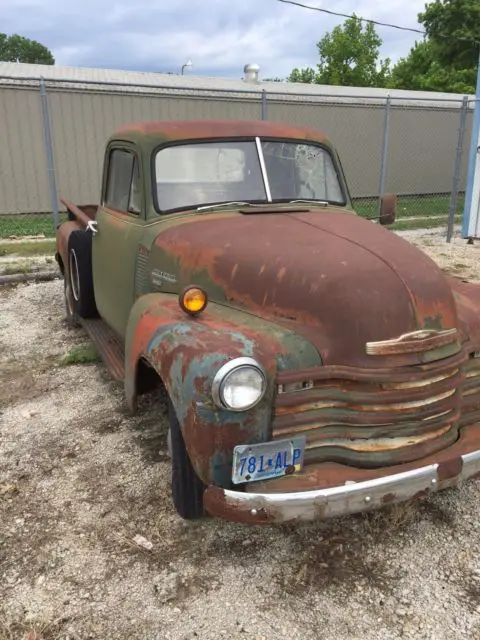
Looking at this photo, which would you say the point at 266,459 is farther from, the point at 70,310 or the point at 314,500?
the point at 70,310

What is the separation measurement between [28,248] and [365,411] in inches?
322

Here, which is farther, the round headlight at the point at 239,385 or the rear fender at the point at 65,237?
the rear fender at the point at 65,237

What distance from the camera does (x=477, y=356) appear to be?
8.80 ft

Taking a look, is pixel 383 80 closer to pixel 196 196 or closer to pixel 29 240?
pixel 29 240

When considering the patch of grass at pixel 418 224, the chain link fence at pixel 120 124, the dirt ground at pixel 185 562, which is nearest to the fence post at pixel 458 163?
the chain link fence at pixel 120 124

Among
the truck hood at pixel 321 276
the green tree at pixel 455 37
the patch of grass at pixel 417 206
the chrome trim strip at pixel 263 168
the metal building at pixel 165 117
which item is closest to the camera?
the truck hood at pixel 321 276

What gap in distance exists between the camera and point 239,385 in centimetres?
214

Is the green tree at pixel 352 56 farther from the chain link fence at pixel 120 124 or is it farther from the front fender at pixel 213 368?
the front fender at pixel 213 368

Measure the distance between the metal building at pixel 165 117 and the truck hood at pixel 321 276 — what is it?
6222 mm

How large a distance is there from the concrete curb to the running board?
116 inches

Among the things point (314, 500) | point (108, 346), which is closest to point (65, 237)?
point (108, 346)

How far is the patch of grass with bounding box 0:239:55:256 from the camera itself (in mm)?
8953

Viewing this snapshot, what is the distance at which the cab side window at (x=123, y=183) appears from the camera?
3686 millimetres

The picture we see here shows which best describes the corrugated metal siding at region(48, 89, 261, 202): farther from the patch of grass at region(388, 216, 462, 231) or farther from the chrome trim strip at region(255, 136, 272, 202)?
the chrome trim strip at region(255, 136, 272, 202)
